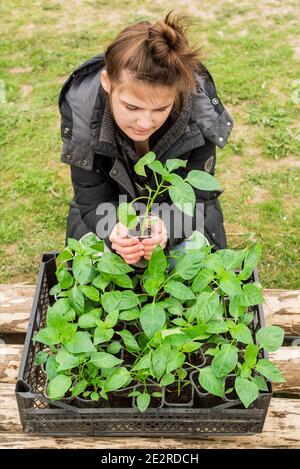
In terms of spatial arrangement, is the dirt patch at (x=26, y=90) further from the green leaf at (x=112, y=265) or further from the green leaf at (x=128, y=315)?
the green leaf at (x=128, y=315)

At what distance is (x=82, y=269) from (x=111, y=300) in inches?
4.3

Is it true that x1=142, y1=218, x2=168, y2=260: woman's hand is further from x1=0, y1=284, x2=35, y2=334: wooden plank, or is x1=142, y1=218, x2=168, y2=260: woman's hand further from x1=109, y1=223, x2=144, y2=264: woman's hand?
x1=0, y1=284, x2=35, y2=334: wooden plank

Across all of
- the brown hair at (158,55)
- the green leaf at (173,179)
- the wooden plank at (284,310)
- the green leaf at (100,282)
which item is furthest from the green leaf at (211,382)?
the brown hair at (158,55)

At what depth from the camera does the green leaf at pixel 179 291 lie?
4.59 ft

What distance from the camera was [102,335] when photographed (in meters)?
1.37

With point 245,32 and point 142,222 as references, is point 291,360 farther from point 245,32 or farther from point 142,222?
point 245,32

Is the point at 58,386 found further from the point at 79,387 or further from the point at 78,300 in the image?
the point at 78,300

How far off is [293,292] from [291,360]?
0.30 meters

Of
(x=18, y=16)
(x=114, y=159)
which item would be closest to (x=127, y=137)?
(x=114, y=159)

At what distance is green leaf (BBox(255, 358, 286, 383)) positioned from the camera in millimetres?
1308

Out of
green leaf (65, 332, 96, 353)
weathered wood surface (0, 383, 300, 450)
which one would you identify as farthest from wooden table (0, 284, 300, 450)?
green leaf (65, 332, 96, 353)

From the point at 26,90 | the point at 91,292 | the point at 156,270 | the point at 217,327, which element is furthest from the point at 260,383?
the point at 26,90

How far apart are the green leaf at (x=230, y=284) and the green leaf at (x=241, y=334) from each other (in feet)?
0.27

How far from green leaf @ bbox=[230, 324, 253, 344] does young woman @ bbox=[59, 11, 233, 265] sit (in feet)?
1.18
